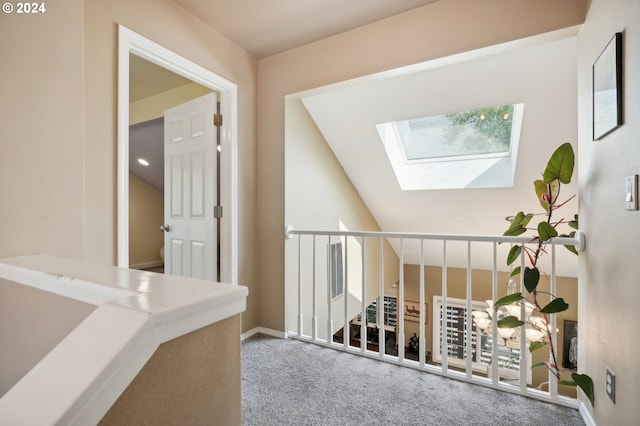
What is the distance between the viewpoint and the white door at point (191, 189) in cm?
255

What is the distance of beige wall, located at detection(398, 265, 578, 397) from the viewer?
4.35 meters

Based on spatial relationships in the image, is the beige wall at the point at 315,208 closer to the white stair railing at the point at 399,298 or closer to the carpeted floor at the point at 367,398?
the white stair railing at the point at 399,298

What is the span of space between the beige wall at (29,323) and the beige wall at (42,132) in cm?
25

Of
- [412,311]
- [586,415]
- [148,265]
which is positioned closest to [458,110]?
[586,415]

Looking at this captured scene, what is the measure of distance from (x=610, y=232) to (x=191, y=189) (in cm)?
269

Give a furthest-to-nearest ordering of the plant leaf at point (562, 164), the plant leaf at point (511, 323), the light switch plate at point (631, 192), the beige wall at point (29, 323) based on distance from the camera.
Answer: the plant leaf at point (511, 323), the plant leaf at point (562, 164), the light switch plate at point (631, 192), the beige wall at point (29, 323)

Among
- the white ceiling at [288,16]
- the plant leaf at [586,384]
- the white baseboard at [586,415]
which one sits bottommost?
the white baseboard at [586,415]

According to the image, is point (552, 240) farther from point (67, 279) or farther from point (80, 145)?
point (80, 145)

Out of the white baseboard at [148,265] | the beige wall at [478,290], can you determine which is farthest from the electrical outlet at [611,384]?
the white baseboard at [148,265]

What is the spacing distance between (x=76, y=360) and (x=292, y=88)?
2500mm

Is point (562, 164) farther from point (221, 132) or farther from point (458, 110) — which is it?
point (221, 132)

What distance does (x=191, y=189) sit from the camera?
2678 millimetres

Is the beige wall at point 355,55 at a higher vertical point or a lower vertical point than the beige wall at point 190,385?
higher

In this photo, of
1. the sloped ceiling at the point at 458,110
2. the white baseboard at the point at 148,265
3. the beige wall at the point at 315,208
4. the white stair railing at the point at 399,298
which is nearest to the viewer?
the white stair railing at the point at 399,298
